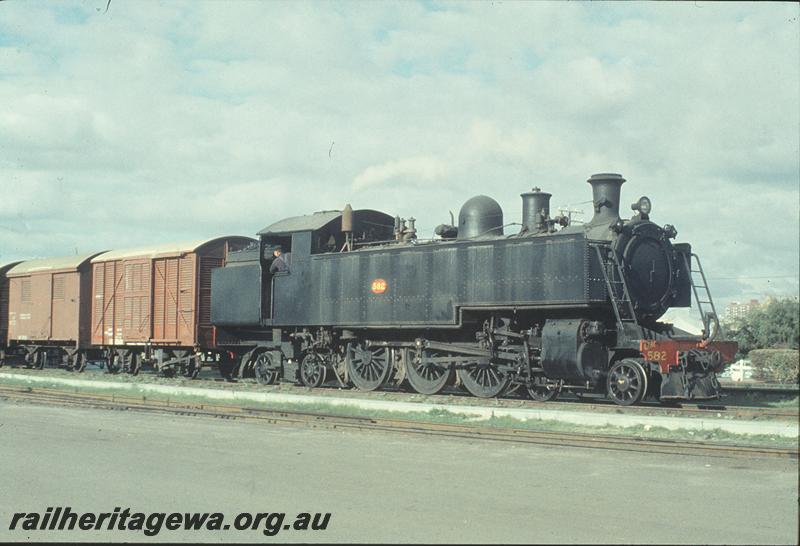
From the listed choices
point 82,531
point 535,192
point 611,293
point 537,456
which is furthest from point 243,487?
point 535,192

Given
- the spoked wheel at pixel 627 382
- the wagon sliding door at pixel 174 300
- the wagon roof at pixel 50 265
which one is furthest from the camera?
the wagon roof at pixel 50 265

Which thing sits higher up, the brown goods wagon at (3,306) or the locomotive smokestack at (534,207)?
the locomotive smokestack at (534,207)

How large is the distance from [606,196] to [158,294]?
43.3 feet

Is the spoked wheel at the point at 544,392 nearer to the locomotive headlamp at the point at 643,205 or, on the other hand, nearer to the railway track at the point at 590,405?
the railway track at the point at 590,405

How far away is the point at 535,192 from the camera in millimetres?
16000

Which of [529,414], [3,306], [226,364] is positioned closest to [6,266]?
[3,306]

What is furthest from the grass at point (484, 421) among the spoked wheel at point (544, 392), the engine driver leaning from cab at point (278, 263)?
the engine driver leaning from cab at point (278, 263)

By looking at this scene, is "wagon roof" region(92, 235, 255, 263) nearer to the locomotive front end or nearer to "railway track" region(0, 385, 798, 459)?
"railway track" region(0, 385, 798, 459)

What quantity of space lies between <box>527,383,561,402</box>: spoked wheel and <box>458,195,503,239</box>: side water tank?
2946 mm

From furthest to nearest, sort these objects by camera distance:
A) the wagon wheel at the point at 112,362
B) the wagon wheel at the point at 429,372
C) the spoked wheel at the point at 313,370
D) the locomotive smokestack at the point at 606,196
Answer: the wagon wheel at the point at 112,362, the spoked wheel at the point at 313,370, the wagon wheel at the point at 429,372, the locomotive smokestack at the point at 606,196

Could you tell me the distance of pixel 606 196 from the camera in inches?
606

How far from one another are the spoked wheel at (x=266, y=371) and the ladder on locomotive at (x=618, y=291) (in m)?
8.99

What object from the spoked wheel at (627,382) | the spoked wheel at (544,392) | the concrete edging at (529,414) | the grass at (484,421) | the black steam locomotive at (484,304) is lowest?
the grass at (484,421)

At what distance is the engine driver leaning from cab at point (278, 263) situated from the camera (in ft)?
65.0
